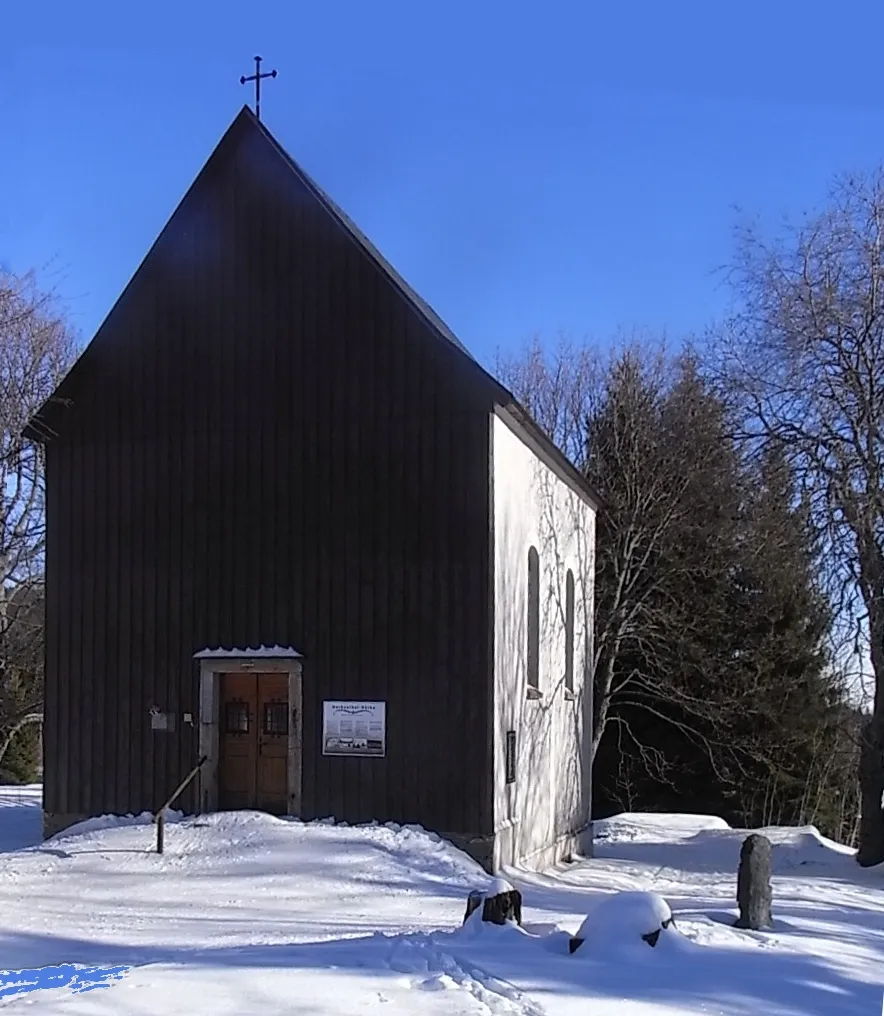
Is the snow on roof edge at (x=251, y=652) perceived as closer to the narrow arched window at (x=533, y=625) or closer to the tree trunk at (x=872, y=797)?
the narrow arched window at (x=533, y=625)

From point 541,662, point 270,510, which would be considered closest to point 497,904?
point 270,510

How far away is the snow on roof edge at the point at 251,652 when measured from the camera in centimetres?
1858

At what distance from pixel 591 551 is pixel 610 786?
35.0ft

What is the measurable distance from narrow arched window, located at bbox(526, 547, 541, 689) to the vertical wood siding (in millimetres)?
3533

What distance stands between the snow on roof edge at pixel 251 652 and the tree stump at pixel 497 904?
8.60 metres

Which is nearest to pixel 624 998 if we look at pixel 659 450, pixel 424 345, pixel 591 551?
pixel 424 345

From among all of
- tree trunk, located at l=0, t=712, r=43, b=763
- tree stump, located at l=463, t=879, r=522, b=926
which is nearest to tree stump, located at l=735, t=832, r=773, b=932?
tree stump, located at l=463, t=879, r=522, b=926

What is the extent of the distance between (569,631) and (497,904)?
1503cm

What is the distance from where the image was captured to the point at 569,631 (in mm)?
25016

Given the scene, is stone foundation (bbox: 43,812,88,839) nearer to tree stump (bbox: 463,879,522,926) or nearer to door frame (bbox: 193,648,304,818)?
door frame (bbox: 193,648,304,818)

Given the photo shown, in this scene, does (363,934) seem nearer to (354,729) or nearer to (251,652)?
(354,729)

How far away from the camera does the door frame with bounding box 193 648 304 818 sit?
60.3 ft

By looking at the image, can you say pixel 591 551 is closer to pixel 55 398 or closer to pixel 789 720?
pixel 789 720

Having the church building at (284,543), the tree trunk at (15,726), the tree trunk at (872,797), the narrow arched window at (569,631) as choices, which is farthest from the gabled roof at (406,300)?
the tree trunk at (15,726)
